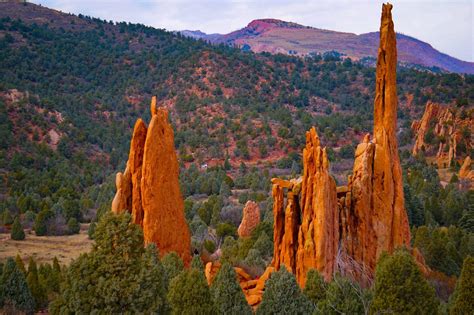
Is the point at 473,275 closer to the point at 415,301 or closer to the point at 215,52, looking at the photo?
the point at 415,301

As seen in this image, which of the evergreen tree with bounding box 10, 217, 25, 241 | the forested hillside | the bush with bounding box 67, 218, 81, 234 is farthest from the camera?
the forested hillside

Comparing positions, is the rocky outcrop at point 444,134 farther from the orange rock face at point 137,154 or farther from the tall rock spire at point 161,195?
the orange rock face at point 137,154

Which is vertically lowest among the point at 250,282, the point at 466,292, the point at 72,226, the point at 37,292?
the point at 72,226

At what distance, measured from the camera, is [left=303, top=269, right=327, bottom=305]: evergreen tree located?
15438mm

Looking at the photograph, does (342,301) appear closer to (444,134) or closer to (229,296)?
(229,296)

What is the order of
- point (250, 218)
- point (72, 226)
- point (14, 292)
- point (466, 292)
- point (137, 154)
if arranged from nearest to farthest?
1. point (466, 292)
2. point (137, 154)
3. point (14, 292)
4. point (250, 218)
5. point (72, 226)

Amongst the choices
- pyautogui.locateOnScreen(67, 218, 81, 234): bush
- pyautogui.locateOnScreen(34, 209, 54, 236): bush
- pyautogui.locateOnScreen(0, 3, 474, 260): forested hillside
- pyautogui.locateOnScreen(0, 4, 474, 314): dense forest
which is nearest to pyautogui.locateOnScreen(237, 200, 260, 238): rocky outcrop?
pyautogui.locateOnScreen(0, 4, 474, 314): dense forest

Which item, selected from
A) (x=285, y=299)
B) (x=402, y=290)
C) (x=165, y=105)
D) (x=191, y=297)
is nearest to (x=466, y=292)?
(x=402, y=290)

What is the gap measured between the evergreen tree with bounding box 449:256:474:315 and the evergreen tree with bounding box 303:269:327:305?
3.35m

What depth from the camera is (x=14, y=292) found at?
882 inches

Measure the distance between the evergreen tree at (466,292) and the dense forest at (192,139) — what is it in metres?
0.28

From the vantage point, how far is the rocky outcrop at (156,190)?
1933cm

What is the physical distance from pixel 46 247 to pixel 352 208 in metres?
26.7

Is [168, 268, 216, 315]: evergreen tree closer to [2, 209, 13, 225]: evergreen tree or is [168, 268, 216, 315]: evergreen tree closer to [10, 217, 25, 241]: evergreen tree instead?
[10, 217, 25, 241]: evergreen tree
